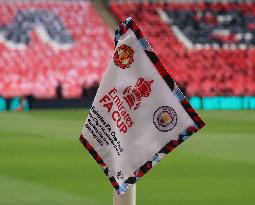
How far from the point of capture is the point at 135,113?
441 cm

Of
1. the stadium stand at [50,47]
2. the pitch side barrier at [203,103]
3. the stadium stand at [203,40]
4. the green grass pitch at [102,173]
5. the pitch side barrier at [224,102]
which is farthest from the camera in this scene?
the stadium stand at [203,40]

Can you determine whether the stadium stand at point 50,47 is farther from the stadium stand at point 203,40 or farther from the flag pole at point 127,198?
the flag pole at point 127,198

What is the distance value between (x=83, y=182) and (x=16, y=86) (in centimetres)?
2222

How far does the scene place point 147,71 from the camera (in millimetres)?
4363

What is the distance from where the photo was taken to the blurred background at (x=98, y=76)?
12812 millimetres

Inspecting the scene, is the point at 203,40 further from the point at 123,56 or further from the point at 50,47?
the point at 123,56

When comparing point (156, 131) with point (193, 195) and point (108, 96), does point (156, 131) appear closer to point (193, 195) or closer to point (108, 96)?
point (108, 96)

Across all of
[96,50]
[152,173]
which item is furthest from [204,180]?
[96,50]

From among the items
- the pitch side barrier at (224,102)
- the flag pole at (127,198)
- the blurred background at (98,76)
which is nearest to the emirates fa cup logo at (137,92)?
the flag pole at (127,198)

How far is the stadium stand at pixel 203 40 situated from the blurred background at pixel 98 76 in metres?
0.05

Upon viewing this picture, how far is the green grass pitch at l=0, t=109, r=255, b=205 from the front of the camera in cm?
911

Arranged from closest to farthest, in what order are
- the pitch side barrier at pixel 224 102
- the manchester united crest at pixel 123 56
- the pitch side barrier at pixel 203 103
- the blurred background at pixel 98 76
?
the manchester united crest at pixel 123 56, the blurred background at pixel 98 76, the pitch side barrier at pixel 203 103, the pitch side barrier at pixel 224 102

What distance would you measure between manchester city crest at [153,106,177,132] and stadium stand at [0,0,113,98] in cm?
2718

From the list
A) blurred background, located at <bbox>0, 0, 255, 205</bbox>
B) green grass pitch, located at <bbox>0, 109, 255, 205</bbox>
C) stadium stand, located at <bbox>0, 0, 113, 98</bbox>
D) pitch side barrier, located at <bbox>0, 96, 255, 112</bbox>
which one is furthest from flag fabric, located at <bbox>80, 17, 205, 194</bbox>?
stadium stand, located at <bbox>0, 0, 113, 98</bbox>
